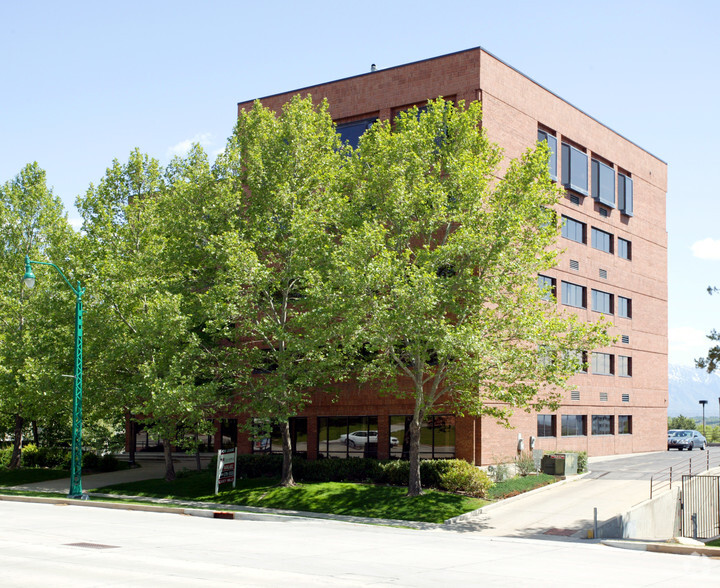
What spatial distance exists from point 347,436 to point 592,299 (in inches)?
693

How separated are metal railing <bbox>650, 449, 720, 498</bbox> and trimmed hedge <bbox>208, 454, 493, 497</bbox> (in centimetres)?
690

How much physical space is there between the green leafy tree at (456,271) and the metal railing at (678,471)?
665 centimetres

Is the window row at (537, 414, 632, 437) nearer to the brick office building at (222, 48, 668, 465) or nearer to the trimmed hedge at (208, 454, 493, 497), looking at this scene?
the brick office building at (222, 48, 668, 465)

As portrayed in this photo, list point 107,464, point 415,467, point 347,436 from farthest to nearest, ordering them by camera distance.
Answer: point 107,464, point 347,436, point 415,467

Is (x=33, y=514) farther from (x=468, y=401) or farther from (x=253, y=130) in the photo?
(x=253, y=130)

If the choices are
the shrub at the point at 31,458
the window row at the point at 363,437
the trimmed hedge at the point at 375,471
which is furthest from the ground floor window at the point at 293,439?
the shrub at the point at 31,458

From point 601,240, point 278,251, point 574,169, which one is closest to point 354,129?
point 278,251

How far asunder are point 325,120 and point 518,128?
1085cm

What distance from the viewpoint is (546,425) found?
41.2 metres

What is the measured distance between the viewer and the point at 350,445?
38469mm

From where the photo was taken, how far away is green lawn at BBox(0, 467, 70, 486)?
40.4 m

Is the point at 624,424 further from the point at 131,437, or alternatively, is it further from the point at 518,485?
the point at 131,437

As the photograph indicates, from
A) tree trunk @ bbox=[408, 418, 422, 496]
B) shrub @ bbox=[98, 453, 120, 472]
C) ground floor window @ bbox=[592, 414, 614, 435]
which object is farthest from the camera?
ground floor window @ bbox=[592, 414, 614, 435]

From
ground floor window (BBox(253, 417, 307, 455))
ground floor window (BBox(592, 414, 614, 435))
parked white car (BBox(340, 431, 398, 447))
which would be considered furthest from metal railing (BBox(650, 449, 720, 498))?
ground floor window (BBox(253, 417, 307, 455))
